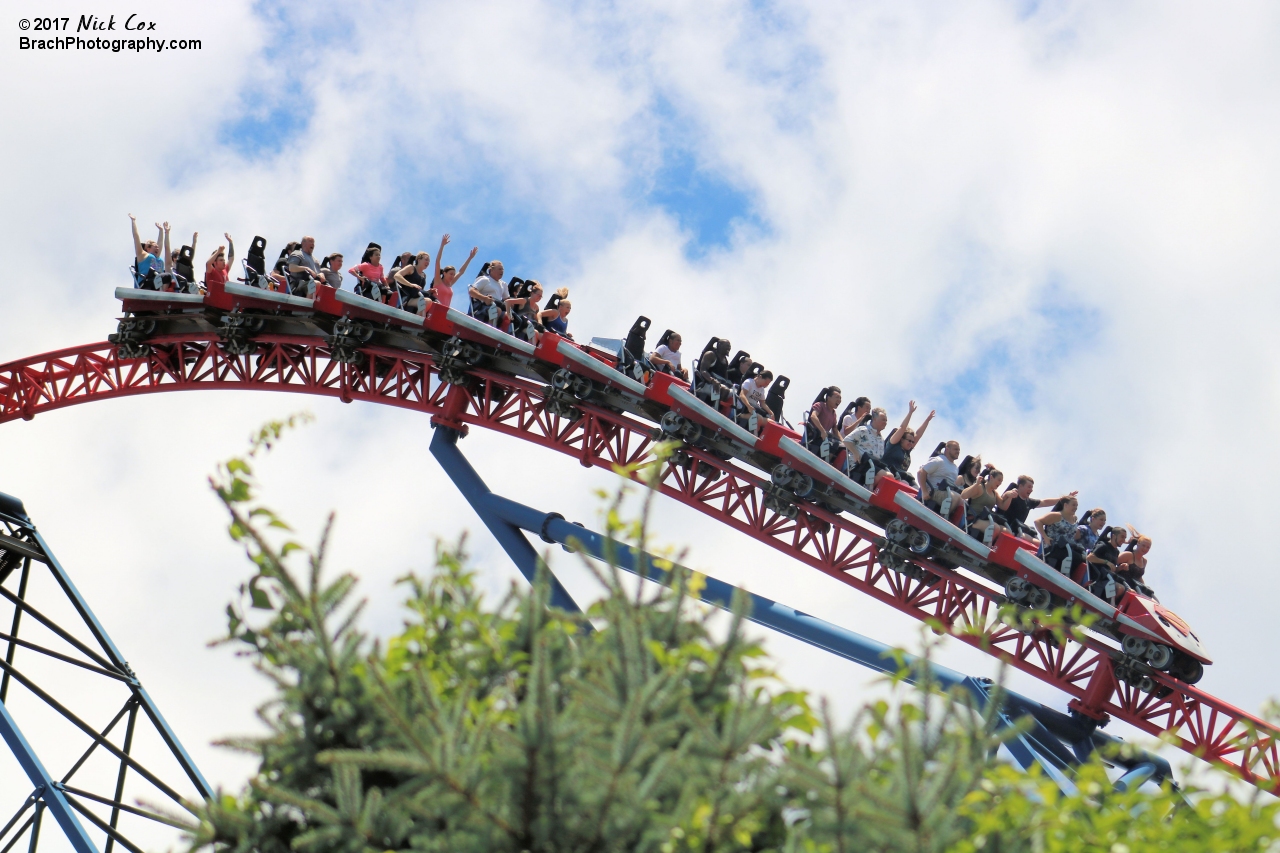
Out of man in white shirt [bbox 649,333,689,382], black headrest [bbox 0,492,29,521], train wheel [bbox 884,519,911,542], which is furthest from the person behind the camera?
man in white shirt [bbox 649,333,689,382]

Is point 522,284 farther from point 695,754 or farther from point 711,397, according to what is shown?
point 695,754

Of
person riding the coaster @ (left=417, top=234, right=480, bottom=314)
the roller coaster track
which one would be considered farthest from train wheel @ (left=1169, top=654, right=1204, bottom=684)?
person riding the coaster @ (left=417, top=234, right=480, bottom=314)

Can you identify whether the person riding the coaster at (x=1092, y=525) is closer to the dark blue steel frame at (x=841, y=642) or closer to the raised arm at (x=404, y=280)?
the dark blue steel frame at (x=841, y=642)

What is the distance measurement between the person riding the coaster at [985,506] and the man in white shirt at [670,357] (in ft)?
7.95

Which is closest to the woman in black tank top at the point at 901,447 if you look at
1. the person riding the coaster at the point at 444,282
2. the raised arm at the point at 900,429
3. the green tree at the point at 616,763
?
the raised arm at the point at 900,429

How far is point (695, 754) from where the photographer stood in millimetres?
3092

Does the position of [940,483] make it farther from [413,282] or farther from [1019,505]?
[413,282]

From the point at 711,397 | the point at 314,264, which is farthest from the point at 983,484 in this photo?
the point at 314,264

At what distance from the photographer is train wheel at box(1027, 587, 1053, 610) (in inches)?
398

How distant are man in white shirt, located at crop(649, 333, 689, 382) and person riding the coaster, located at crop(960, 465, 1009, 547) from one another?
7.95 ft

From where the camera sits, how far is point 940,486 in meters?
10.5

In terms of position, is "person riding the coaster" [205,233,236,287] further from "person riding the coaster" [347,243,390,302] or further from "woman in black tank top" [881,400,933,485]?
"woman in black tank top" [881,400,933,485]

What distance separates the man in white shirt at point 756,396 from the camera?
1080 centimetres

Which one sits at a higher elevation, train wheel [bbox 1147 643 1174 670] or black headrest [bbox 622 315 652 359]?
black headrest [bbox 622 315 652 359]
